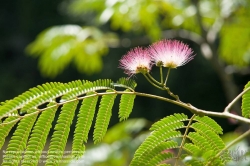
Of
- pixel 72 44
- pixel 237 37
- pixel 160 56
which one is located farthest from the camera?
pixel 72 44

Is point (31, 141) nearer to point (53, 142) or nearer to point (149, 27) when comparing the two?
point (53, 142)

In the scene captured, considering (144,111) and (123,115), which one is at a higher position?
(144,111)

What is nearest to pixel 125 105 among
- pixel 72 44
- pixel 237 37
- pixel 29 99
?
pixel 29 99

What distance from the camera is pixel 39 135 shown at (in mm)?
744

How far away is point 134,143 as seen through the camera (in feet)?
7.65

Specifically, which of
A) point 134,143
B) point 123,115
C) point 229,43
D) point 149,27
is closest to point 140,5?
point 149,27

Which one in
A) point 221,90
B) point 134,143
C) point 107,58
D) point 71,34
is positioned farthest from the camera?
point 107,58

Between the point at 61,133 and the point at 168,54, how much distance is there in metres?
0.19

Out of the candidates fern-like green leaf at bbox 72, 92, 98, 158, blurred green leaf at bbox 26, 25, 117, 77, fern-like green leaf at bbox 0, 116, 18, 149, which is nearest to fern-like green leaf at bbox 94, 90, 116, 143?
fern-like green leaf at bbox 72, 92, 98, 158

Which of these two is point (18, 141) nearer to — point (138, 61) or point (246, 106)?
point (138, 61)

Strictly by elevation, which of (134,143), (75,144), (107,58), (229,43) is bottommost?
(75,144)

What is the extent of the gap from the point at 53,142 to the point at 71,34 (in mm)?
2561

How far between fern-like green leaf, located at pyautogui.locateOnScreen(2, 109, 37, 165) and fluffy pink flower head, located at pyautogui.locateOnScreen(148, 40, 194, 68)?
7.4 inches

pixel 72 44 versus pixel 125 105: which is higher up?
pixel 72 44
